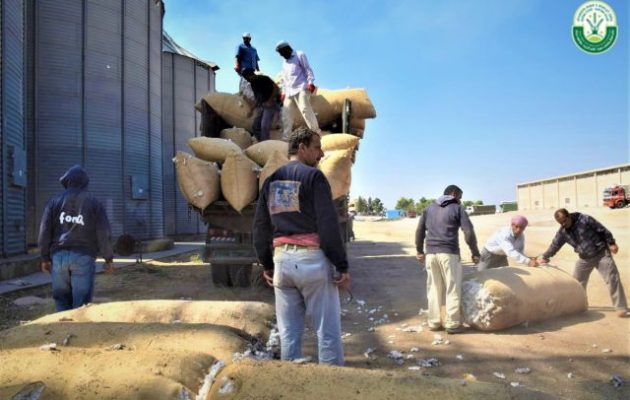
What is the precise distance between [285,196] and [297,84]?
4654mm

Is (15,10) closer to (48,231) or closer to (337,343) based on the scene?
(48,231)

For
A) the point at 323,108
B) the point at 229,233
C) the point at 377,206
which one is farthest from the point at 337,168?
the point at 377,206

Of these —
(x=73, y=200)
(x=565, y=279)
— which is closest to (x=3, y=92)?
(x=73, y=200)

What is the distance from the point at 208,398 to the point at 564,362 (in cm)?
316

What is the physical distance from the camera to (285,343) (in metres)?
2.90

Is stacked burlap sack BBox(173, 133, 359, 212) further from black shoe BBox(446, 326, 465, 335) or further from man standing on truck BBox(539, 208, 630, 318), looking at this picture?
man standing on truck BBox(539, 208, 630, 318)

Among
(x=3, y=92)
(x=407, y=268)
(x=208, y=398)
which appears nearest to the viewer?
(x=208, y=398)

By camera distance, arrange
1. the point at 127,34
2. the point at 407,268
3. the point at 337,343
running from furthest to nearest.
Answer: the point at 127,34 < the point at 407,268 < the point at 337,343

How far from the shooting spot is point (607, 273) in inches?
225

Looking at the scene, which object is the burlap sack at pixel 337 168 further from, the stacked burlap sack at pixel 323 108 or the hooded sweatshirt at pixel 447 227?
the stacked burlap sack at pixel 323 108

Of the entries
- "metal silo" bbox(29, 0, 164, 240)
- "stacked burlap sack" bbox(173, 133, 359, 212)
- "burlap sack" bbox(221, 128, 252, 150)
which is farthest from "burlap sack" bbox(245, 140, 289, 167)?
"metal silo" bbox(29, 0, 164, 240)

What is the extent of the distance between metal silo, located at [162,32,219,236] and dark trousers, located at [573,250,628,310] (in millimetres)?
13702

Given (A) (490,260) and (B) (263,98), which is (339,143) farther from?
(A) (490,260)

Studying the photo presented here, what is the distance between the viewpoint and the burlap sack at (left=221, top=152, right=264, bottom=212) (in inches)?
247
